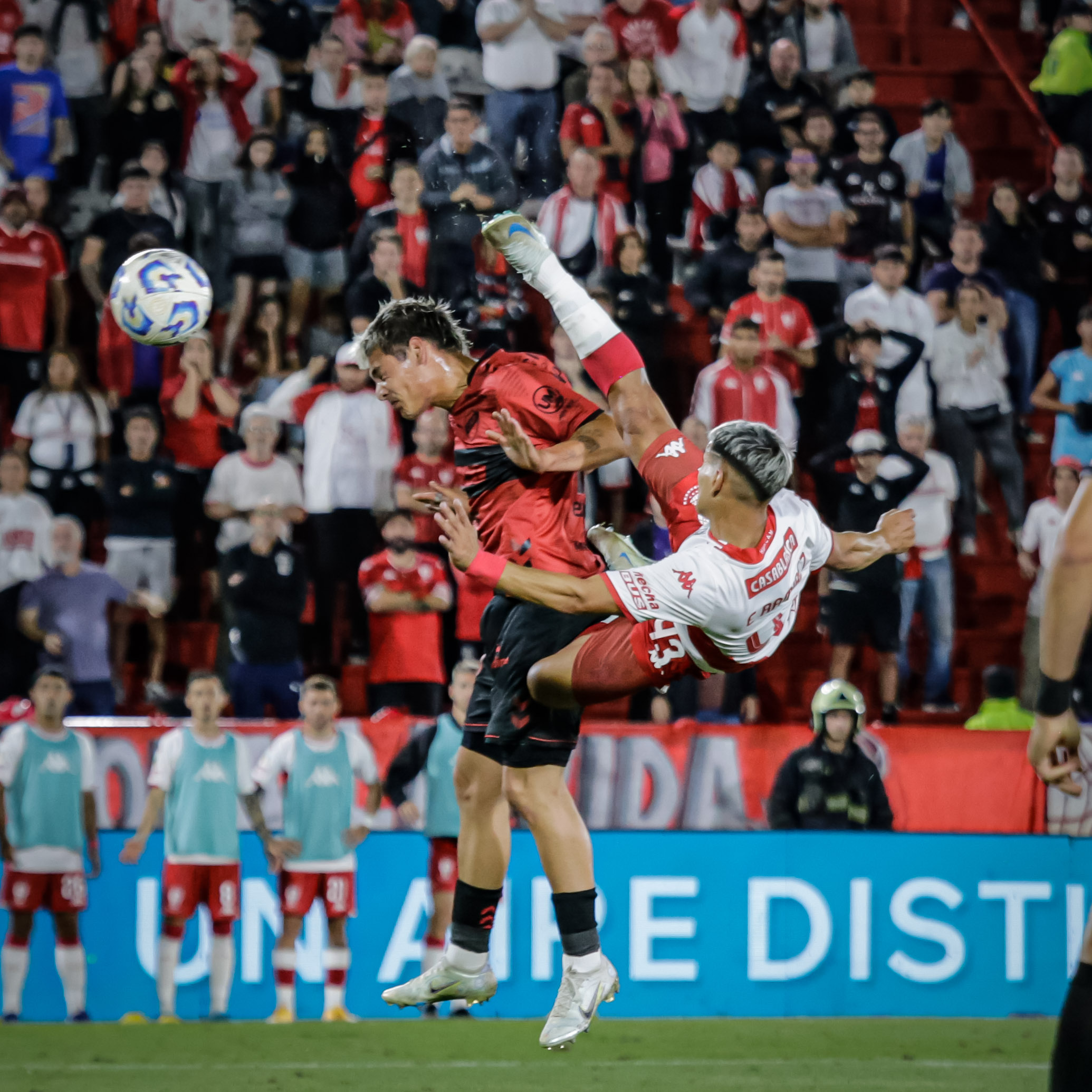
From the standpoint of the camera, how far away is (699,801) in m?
10.3

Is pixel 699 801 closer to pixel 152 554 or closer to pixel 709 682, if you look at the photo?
pixel 709 682

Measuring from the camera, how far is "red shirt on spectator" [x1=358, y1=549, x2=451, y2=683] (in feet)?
35.2

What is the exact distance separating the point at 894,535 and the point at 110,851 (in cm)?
589

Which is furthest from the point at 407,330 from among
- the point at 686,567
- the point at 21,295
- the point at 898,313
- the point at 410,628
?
the point at 898,313

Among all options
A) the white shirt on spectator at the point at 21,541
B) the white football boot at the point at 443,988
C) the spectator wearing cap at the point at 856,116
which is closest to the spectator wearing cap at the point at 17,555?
the white shirt on spectator at the point at 21,541

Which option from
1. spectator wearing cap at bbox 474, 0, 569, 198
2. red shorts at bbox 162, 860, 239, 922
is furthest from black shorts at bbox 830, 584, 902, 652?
red shorts at bbox 162, 860, 239, 922

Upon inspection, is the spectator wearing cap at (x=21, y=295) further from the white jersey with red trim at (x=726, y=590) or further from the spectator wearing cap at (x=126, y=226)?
the white jersey with red trim at (x=726, y=590)

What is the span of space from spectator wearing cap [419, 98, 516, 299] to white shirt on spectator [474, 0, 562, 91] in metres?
0.98

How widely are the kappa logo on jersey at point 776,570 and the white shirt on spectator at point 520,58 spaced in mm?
8378

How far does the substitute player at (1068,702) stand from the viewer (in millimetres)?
3373

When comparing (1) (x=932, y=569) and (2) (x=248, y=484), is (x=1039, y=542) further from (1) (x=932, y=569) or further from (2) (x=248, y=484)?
(2) (x=248, y=484)

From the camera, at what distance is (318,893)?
9.80 m

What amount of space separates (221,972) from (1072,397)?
7548 mm

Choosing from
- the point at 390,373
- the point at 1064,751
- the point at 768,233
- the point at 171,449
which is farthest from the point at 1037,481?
the point at 1064,751
